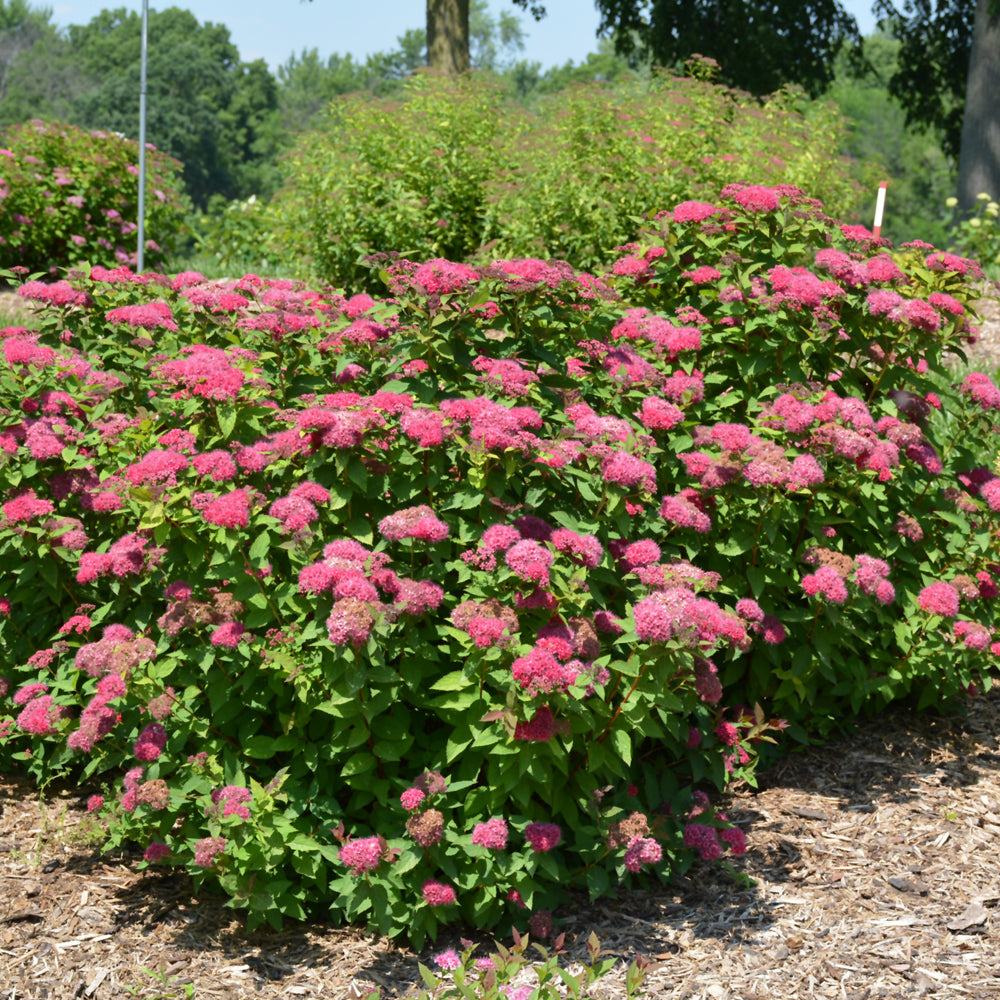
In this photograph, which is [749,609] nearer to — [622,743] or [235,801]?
[622,743]

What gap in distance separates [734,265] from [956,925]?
245 centimetres

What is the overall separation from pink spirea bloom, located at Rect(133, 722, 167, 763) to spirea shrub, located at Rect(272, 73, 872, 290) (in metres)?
4.89

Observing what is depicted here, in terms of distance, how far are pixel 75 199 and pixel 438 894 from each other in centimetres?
992

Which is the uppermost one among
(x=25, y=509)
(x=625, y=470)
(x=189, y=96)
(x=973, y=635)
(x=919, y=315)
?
(x=189, y=96)

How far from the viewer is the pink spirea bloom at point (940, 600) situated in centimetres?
379

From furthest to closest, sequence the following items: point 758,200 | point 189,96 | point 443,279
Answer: point 189,96, point 758,200, point 443,279

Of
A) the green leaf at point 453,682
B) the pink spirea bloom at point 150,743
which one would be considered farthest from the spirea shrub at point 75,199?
the green leaf at point 453,682

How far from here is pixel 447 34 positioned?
1355 cm

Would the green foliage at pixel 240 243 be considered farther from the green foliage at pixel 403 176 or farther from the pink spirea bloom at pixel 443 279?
the pink spirea bloom at pixel 443 279

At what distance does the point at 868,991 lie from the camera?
295 centimetres

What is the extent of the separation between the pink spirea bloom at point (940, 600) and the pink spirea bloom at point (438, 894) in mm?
2088

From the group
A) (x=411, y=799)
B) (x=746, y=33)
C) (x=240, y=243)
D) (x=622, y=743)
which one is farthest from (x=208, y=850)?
(x=746, y=33)

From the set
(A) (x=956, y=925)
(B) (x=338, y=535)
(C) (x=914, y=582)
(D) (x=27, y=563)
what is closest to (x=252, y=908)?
(B) (x=338, y=535)

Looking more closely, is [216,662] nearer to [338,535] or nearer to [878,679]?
[338,535]
